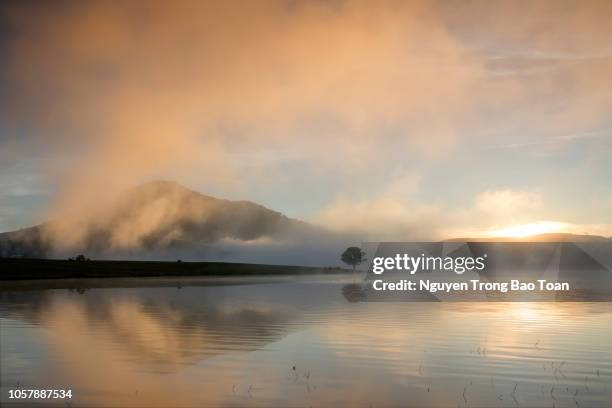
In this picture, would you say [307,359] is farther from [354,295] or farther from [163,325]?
[354,295]

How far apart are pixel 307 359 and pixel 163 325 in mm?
16447

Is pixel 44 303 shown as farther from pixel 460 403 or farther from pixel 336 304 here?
pixel 460 403

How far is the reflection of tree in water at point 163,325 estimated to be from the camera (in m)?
31.4

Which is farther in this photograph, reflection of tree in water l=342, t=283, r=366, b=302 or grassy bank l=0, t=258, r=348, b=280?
grassy bank l=0, t=258, r=348, b=280

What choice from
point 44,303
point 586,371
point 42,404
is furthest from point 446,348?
point 44,303

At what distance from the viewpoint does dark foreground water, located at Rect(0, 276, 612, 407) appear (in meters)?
21.2

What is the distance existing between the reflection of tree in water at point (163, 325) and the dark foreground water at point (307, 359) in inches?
5.3

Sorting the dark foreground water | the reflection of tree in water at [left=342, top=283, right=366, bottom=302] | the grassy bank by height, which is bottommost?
the dark foreground water

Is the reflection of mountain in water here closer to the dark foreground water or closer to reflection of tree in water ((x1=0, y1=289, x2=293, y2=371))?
reflection of tree in water ((x1=0, y1=289, x2=293, y2=371))

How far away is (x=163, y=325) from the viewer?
42.6m

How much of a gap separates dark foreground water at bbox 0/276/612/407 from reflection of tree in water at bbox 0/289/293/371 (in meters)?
0.13

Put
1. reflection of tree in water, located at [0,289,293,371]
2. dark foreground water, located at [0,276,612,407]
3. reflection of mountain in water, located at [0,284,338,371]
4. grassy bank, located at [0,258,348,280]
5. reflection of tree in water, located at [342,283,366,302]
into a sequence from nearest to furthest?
dark foreground water, located at [0,276,612,407] → reflection of tree in water, located at [0,289,293,371] → reflection of mountain in water, located at [0,284,338,371] → reflection of tree in water, located at [342,283,366,302] → grassy bank, located at [0,258,348,280]

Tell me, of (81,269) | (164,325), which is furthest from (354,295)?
(81,269)

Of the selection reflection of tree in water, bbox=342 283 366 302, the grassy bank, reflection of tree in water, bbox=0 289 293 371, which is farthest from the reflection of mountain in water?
the grassy bank
